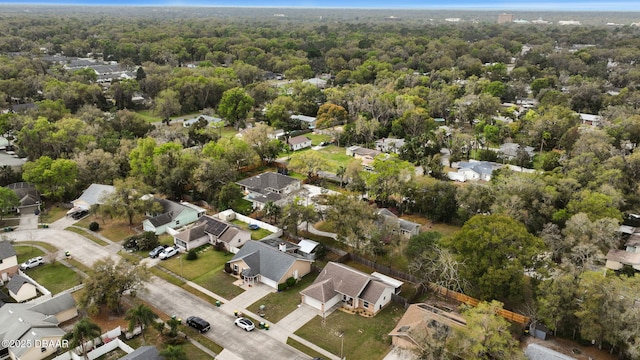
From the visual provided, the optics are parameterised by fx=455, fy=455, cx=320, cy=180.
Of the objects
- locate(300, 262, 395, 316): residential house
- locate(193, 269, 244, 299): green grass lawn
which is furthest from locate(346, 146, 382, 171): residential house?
locate(193, 269, 244, 299): green grass lawn

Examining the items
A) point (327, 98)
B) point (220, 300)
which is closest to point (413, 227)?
point (220, 300)

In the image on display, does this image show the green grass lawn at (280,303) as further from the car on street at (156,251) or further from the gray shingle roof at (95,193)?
the gray shingle roof at (95,193)

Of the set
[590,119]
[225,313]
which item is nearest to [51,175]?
[225,313]

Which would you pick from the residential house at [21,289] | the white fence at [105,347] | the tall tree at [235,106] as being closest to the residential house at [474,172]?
the tall tree at [235,106]

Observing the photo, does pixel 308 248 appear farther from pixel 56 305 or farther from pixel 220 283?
pixel 56 305

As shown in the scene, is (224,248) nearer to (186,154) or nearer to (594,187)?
(186,154)

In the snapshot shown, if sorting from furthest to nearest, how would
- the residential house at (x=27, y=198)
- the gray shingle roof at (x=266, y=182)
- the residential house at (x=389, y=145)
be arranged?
the residential house at (x=389, y=145)
the gray shingle roof at (x=266, y=182)
the residential house at (x=27, y=198)

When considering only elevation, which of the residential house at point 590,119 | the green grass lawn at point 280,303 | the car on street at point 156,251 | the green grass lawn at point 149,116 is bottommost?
the green grass lawn at point 280,303
